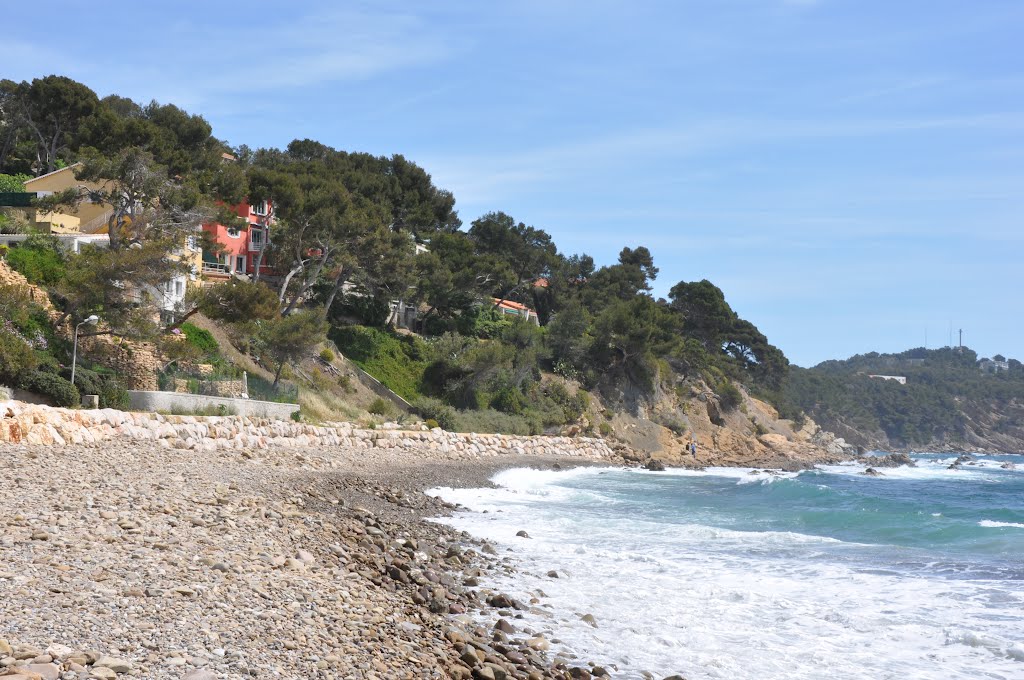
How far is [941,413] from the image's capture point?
534 ft

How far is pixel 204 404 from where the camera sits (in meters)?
27.1

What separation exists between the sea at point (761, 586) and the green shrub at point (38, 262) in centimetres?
1594

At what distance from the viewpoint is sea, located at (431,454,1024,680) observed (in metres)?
9.55

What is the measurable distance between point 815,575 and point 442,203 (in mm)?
47360

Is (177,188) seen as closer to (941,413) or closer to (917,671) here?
(917,671)

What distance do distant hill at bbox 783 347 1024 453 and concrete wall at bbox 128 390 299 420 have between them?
111700mm

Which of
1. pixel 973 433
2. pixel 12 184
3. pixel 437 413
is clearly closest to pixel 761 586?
pixel 437 413

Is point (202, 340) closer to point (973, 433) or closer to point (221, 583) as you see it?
point (221, 583)

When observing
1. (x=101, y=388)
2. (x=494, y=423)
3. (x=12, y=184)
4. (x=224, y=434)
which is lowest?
(x=494, y=423)

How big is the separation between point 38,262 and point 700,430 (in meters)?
49.2

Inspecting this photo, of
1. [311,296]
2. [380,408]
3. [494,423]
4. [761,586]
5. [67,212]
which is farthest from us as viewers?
[311,296]

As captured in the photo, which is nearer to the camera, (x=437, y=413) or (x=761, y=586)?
(x=761, y=586)

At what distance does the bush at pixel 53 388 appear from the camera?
22.6m

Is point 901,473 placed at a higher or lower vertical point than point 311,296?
lower
